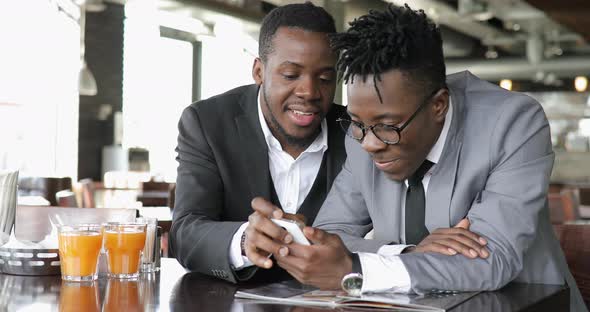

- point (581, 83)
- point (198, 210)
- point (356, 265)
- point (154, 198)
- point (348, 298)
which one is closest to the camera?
point (348, 298)

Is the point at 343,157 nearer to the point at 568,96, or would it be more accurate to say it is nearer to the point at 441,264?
the point at 441,264

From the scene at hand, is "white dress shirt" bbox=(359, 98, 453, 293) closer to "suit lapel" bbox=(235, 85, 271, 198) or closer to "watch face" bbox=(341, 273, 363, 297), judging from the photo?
"watch face" bbox=(341, 273, 363, 297)

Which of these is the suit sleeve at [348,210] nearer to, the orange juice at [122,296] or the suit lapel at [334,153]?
the suit lapel at [334,153]

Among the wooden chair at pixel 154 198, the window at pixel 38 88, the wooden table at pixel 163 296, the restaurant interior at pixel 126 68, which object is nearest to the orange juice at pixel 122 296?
the wooden table at pixel 163 296

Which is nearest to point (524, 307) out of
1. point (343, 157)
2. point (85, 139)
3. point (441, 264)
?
point (441, 264)

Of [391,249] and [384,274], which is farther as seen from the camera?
[391,249]

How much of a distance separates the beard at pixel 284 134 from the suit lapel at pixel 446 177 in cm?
45

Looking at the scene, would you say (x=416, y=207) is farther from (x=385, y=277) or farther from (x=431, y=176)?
(x=385, y=277)

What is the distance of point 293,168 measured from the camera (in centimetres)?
205

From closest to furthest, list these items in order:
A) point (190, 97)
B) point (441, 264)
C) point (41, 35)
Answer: point (441, 264) < point (41, 35) < point (190, 97)

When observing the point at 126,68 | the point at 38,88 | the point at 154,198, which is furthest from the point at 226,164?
the point at 126,68

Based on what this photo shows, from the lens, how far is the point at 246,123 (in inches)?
80.7

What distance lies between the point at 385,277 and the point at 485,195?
294 millimetres

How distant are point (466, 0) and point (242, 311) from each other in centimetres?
782
